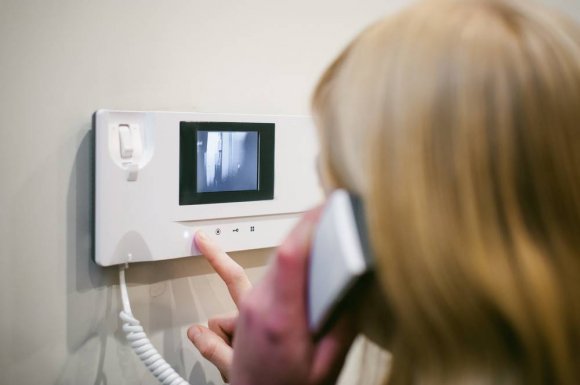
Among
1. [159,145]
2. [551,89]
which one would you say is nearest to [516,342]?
[551,89]

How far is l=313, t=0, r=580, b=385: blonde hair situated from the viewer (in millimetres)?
285

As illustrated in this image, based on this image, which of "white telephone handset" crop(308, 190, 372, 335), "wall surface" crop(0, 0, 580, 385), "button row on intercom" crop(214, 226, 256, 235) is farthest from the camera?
"button row on intercom" crop(214, 226, 256, 235)

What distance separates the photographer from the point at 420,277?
0.29m

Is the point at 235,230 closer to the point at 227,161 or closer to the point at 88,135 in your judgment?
the point at 227,161

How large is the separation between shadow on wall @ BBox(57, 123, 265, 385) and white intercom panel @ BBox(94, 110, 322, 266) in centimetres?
2

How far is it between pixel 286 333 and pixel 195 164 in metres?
0.26

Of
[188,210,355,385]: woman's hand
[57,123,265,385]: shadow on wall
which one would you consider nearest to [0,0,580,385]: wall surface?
[57,123,265,385]: shadow on wall

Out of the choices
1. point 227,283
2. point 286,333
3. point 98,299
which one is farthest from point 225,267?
point 286,333

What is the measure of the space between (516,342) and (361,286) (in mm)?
98

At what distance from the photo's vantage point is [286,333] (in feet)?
1.06

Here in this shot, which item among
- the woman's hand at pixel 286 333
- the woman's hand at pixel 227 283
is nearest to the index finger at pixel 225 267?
the woman's hand at pixel 227 283

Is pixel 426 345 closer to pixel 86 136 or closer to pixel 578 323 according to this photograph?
pixel 578 323

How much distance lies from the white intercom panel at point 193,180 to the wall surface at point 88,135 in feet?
0.09

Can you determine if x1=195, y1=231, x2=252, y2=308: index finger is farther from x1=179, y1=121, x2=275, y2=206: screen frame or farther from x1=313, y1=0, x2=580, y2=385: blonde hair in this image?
x1=313, y1=0, x2=580, y2=385: blonde hair
